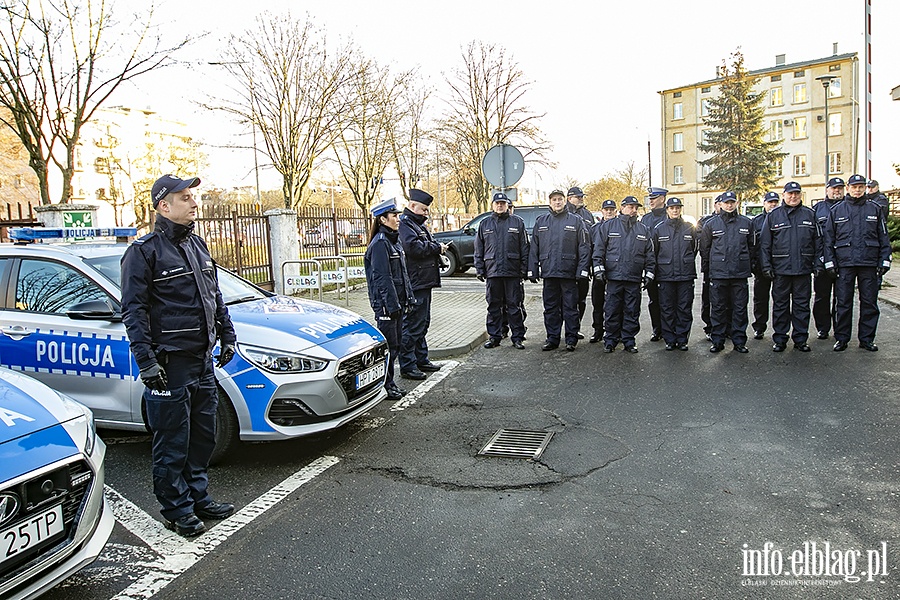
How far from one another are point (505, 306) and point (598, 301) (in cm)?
129

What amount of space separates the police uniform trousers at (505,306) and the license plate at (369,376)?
155 inches

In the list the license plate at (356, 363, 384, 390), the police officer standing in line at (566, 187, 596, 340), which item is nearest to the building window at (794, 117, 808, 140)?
the police officer standing in line at (566, 187, 596, 340)

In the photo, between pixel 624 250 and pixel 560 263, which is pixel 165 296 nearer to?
pixel 560 263

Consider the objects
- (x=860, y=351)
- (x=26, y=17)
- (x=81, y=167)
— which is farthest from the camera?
(x=81, y=167)

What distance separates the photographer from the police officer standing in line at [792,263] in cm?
840

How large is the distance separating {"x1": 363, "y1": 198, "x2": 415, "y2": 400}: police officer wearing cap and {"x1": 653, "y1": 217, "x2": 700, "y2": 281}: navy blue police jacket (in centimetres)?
356

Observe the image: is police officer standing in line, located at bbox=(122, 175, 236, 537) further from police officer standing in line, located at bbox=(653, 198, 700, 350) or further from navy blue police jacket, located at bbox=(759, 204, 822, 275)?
navy blue police jacket, located at bbox=(759, 204, 822, 275)

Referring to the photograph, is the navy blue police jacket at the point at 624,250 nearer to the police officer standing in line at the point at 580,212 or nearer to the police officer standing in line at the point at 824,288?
the police officer standing in line at the point at 580,212

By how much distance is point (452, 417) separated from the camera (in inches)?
239

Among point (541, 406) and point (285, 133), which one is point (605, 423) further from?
point (285, 133)

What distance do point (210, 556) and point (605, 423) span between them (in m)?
3.31

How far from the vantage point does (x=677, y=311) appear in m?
8.82

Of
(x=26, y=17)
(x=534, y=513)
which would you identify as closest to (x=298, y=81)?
(x=26, y=17)

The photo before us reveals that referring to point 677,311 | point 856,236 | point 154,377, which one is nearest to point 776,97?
point 856,236
